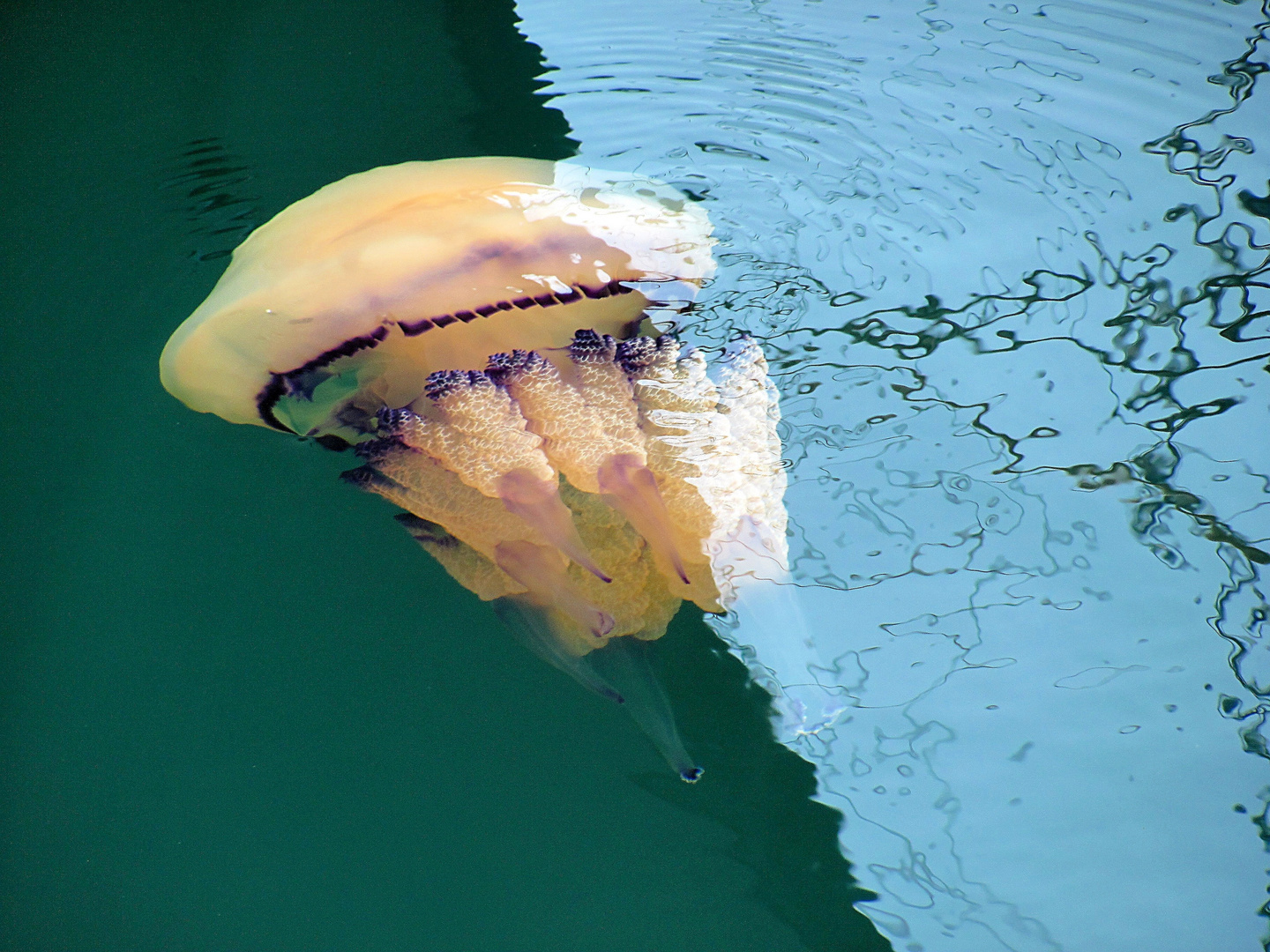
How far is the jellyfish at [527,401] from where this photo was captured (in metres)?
1.02

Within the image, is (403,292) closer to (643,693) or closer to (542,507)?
(542,507)

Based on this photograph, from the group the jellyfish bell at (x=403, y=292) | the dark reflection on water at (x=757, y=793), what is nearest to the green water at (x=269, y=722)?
the dark reflection on water at (x=757, y=793)

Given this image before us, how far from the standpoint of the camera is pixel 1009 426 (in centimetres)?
114

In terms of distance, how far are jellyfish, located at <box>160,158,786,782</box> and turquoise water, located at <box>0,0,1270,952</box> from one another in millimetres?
54

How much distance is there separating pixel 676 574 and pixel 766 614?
109mm

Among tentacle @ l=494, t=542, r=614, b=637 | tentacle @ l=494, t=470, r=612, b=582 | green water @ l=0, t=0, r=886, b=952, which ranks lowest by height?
green water @ l=0, t=0, r=886, b=952

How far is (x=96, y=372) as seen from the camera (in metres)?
1.30

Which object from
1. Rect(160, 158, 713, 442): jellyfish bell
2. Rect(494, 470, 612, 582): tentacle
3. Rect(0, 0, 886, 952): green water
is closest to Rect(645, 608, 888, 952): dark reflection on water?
Rect(0, 0, 886, 952): green water

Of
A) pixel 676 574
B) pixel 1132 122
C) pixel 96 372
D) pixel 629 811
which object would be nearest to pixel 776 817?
pixel 629 811

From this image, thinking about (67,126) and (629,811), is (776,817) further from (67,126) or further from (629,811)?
(67,126)

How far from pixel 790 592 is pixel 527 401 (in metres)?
0.36

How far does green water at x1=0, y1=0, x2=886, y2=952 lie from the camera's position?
3.05ft

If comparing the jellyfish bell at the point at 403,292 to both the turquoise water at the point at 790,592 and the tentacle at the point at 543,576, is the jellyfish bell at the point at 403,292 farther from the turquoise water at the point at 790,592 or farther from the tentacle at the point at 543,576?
the tentacle at the point at 543,576

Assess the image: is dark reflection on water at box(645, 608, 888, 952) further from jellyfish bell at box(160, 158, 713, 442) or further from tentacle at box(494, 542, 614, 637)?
jellyfish bell at box(160, 158, 713, 442)
